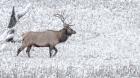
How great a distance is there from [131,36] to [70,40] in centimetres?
309

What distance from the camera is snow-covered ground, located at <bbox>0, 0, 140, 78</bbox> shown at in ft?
44.9

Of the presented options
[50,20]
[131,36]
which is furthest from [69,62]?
[50,20]

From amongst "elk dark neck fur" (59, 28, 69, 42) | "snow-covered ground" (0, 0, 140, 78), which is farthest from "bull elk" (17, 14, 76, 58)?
"snow-covered ground" (0, 0, 140, 78)

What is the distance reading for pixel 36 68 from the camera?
46.3 ft

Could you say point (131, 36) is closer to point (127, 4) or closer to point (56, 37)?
point (56, 37)

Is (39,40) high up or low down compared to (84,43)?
up

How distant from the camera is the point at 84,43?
21703 mm

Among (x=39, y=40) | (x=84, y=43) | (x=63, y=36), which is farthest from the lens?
(x=84, y=43)

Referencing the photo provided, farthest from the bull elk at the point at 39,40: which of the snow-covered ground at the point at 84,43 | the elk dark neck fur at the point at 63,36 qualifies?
the snow-covered ground at the point at 84,43

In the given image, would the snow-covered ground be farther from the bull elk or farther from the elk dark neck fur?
the elk dark neck fur

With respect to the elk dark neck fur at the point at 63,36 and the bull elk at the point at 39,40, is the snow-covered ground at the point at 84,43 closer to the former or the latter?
the bull elk at the point at 39,40

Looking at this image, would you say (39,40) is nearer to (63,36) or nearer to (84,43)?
(63,36)

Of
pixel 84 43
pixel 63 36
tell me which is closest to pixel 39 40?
pixel 63 36

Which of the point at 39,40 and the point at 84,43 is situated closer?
the point at 39,40
